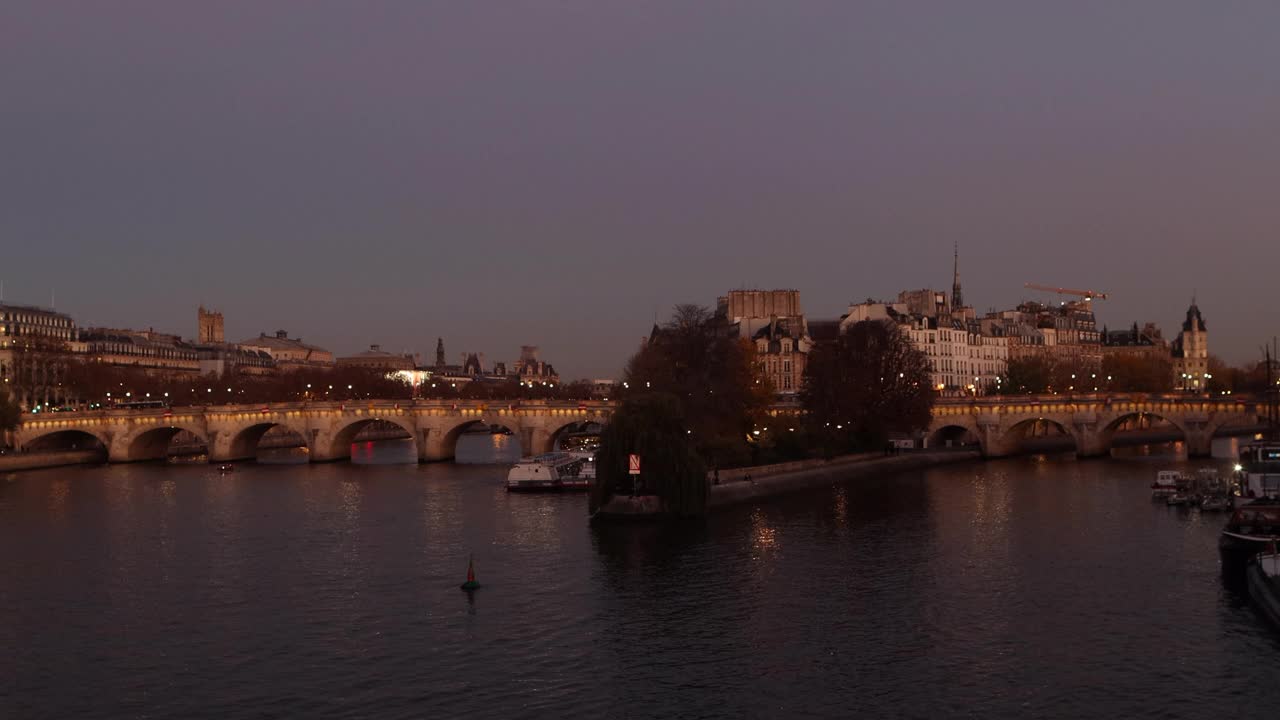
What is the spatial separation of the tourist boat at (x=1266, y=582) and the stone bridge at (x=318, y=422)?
55580 mm

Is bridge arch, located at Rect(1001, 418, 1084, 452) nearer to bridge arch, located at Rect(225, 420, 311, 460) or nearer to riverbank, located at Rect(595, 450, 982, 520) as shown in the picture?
riverbank, located at Rect(595, 450, 982, 520)

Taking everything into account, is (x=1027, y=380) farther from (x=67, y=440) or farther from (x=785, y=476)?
(x=67, y=440)

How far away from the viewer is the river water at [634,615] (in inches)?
1008

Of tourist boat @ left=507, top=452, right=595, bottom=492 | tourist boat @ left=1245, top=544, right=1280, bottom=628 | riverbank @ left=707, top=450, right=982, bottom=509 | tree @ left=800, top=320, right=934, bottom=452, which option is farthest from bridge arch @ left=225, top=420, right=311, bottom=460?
tourist boat @ left=1245, top=544, right=1280, bottom=628

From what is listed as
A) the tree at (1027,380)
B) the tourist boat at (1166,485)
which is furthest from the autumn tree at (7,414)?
the tree at (1027,380)

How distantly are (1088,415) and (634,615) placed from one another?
5873 cm

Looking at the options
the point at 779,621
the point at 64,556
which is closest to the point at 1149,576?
the point at 779,621

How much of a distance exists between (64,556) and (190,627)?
13.7 m

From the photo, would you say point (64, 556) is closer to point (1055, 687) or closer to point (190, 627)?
point (190, 627)

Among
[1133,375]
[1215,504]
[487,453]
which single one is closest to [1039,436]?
[1133,375]

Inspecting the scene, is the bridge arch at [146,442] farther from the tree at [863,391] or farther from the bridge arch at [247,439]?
the tree at [863,391]

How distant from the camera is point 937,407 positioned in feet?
292

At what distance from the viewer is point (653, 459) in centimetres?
4916

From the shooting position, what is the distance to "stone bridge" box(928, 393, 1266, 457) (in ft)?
260
